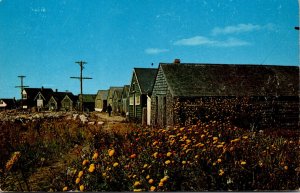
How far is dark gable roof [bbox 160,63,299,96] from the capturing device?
2009 cm

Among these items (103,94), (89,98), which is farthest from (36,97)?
(103,94)

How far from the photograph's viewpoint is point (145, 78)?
108ft

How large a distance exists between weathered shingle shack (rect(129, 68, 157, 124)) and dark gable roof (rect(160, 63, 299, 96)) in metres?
8.90

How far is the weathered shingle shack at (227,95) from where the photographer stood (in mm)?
18906

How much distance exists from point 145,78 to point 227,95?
13979 mm

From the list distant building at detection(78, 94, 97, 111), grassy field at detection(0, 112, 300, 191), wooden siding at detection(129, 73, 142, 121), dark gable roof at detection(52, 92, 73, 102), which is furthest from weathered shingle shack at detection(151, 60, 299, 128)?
dark gable roof at detection(52, 92, 73, 102)

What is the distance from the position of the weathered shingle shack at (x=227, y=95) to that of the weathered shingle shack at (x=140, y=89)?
7.63 m

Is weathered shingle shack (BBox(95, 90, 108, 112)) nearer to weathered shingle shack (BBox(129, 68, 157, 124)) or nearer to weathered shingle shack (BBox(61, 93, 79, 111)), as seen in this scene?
weathered shingle shack (BBox(61, 93, 79, 111))

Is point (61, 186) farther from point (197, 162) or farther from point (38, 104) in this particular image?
point (38, 104)

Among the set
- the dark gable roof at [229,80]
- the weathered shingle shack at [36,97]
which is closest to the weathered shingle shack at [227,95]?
the dark gable roof at [229,80]

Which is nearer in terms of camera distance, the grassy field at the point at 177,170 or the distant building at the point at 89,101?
the grassy field at the point at 177,170

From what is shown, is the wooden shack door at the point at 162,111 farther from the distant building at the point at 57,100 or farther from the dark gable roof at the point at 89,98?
the distant building at the point at 57,100

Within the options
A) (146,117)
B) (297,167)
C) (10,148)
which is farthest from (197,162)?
(146,117)

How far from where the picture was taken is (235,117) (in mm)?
18859
